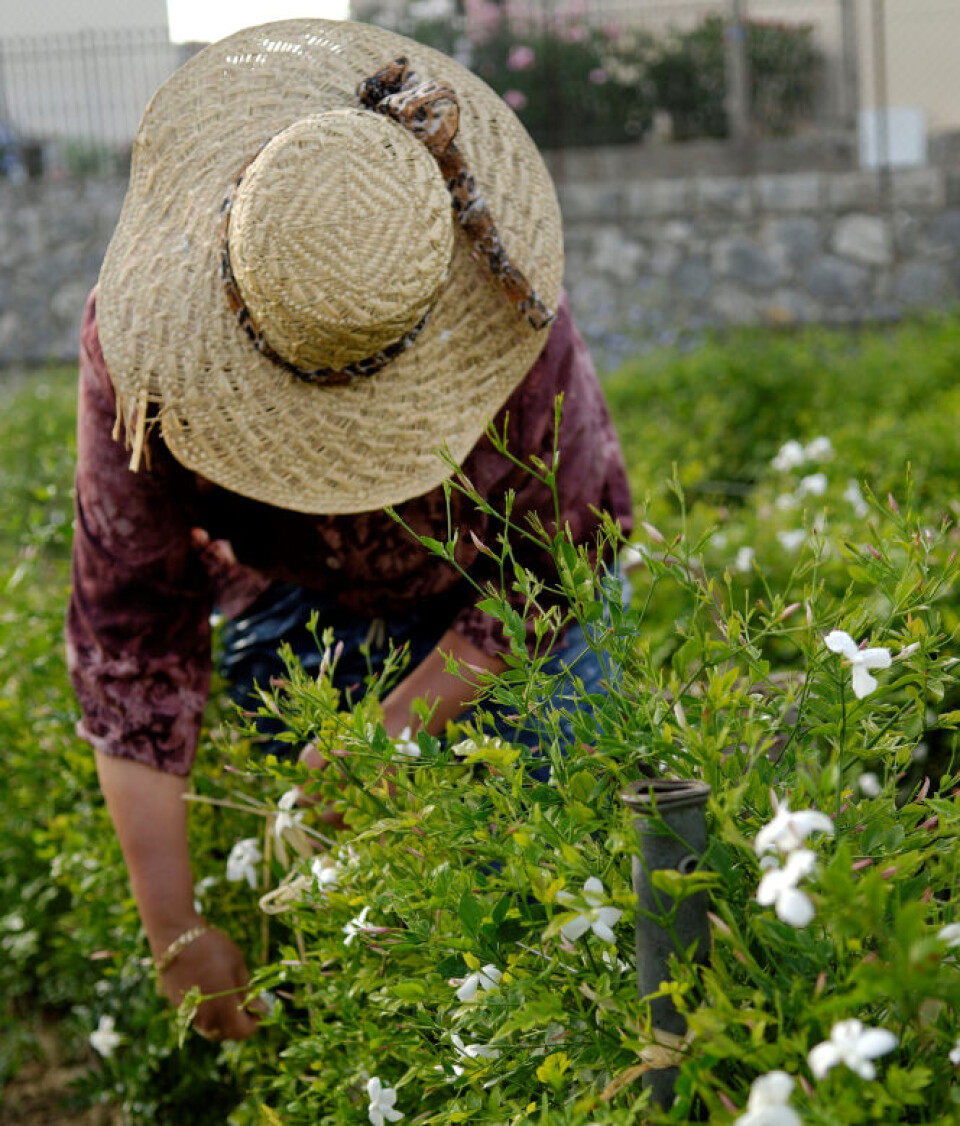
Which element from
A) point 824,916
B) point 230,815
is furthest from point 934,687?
point 230,815

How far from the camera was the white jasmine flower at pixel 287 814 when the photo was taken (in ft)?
4.49

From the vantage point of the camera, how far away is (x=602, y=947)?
3.18 ft

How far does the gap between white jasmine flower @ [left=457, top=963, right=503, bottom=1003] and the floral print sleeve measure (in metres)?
0.84

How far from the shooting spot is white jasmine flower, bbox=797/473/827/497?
9.22 feet

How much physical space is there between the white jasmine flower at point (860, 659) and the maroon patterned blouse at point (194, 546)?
714 millimetres

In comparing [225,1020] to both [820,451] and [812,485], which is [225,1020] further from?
[820,451]

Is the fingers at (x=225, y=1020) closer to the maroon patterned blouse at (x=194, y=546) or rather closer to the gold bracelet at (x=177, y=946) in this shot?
the gold bracelet at (x=177, y=946)

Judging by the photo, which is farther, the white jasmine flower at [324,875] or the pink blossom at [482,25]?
the pink blossom at [482,25]

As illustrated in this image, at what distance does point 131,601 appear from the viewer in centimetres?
172

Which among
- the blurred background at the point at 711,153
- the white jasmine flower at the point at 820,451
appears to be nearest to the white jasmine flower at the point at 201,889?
the white jasmine flower at the point at 820,451

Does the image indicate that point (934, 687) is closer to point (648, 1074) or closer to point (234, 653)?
point (648, 1074)

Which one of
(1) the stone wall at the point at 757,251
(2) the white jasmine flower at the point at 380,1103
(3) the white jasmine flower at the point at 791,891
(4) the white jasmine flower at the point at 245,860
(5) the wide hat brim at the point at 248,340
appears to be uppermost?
(5) the wide hat brim at the point at 248,340

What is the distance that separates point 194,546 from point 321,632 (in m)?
0.24

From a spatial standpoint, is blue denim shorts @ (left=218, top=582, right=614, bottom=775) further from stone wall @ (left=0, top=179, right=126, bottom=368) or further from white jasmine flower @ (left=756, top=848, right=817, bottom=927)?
stone wall @ (left=0, top=179, right=126, bottom=368)
